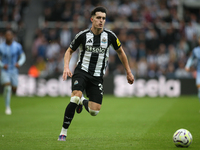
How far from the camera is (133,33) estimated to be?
784 inches

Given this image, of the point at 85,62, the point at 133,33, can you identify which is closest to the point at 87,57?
the point at 85,62

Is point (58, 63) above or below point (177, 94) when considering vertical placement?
above

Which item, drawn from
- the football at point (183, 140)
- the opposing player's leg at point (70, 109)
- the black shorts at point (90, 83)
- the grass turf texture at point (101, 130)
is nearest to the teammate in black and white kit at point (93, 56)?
the black shorts at point (90, 83)

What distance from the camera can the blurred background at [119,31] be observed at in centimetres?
1894

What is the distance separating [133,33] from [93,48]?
1348 cm

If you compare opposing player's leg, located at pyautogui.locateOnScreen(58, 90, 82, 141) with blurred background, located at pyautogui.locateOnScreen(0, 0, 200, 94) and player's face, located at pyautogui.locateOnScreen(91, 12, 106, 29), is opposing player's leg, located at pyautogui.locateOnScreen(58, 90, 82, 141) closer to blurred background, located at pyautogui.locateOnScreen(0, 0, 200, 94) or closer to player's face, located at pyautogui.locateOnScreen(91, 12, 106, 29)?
player's face, located at pyautogui.locateOnScreen(91, 12, 106, 29)

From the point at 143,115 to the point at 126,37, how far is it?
9140 mm

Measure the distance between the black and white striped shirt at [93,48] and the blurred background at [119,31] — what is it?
11.7 m

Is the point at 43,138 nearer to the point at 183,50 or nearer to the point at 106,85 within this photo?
the point at 106,85

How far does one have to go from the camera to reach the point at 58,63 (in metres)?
19.5

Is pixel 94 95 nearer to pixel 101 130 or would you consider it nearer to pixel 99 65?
pixel 99 65

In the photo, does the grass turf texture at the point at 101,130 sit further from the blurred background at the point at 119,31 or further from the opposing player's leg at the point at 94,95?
the blurred background at the point at 119,31

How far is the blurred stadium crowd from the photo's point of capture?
62.1ft

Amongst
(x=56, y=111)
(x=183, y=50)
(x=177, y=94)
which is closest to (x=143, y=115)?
(x=56, y=111)
